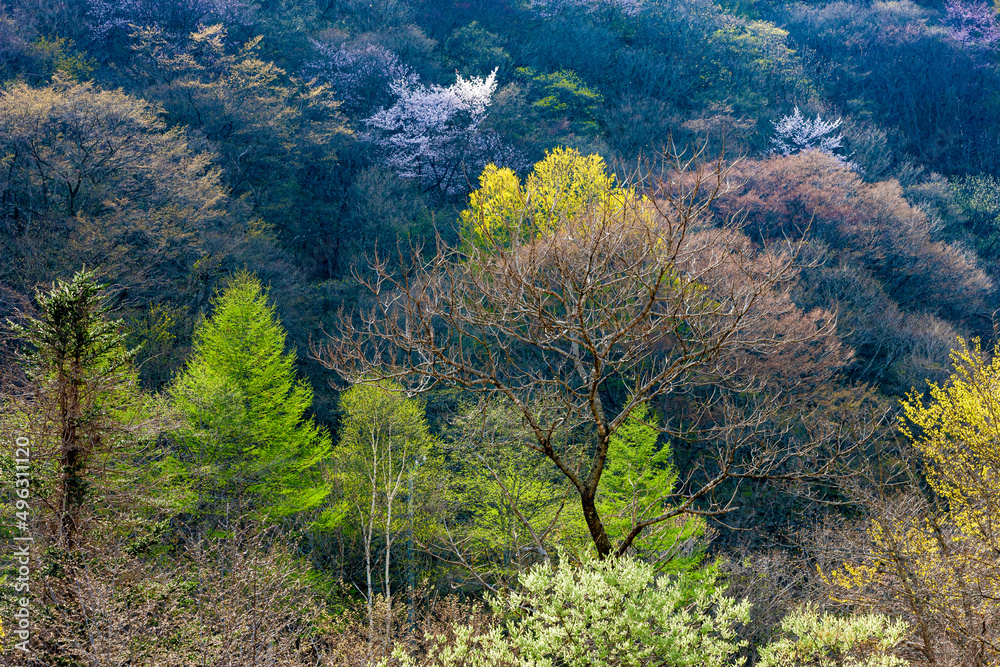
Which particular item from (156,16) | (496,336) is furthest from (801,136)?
(496,336)

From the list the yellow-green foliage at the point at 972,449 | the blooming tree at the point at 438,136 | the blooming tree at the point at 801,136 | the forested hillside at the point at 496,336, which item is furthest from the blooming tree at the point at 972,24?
A: the yellow-green foliage at the point at 972,449

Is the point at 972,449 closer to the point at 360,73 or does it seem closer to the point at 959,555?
the point at 959,555

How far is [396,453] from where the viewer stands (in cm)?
1884

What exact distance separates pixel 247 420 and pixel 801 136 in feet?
102

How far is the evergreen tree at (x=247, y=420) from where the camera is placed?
16.2 m

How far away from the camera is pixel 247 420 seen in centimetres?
1728

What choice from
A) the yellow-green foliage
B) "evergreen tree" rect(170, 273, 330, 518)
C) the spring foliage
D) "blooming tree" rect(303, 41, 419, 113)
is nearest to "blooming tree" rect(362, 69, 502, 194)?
"blooming tree" rect(303, 41, 419, 113)

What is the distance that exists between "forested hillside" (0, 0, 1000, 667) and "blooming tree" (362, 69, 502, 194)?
0.17m

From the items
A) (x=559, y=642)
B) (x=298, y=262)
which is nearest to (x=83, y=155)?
(x=298, y=262)

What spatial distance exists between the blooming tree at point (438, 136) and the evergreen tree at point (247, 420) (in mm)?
13683

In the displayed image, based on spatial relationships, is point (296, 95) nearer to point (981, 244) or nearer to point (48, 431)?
point (48, 431)

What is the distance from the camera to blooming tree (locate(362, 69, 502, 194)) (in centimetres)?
3094

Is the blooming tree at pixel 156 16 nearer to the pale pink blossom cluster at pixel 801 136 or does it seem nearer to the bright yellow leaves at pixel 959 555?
the pale pink blossom cluster at pixel 801 136

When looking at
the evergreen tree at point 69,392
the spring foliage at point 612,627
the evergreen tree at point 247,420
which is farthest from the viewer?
the evergreen tree at point 247,420
